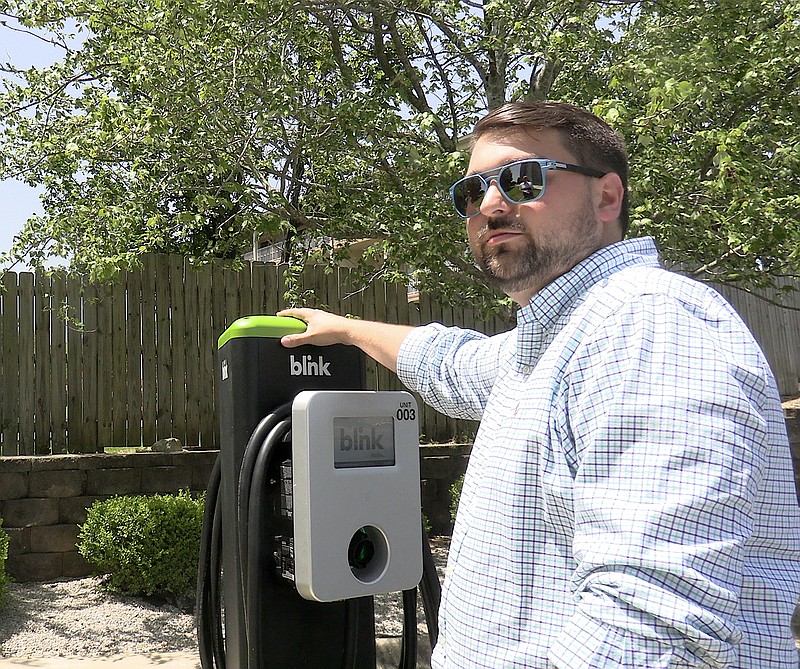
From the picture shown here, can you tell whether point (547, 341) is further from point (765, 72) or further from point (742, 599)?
point (765, 72)

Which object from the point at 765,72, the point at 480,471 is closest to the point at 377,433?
the point at 480,471

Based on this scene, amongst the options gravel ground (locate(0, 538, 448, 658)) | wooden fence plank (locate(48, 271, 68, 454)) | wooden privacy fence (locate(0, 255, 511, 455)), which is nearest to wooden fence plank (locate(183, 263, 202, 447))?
wooden privacy fence (locate(0, 255, 511, 455))

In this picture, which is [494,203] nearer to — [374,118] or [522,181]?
[522,181]

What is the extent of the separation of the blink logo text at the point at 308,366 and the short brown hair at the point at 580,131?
37.2 inches

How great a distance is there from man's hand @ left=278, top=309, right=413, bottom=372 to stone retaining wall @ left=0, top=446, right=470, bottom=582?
357 cm

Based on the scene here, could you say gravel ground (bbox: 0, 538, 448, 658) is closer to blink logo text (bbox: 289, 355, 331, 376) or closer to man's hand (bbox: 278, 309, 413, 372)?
blink logo text (bbox: 289, 355, 331, 376)

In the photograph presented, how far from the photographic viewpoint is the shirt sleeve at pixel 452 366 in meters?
1.71

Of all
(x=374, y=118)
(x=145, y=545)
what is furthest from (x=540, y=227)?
(x=145, y=545)

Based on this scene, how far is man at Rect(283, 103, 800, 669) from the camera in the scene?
94 centimetres

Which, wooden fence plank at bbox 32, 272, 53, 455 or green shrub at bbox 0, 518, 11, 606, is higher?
wooden fence plank at bbox 32, 272, 53, 455

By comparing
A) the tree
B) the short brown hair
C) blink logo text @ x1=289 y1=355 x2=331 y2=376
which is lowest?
blink logo text @ x1=289 y1=355 x2=331 y2=376

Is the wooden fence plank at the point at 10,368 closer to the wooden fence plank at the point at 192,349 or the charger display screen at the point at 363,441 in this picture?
the wooden fence plank at the point at 192,349

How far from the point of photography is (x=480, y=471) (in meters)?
1.27

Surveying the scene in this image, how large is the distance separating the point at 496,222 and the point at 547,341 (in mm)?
243
